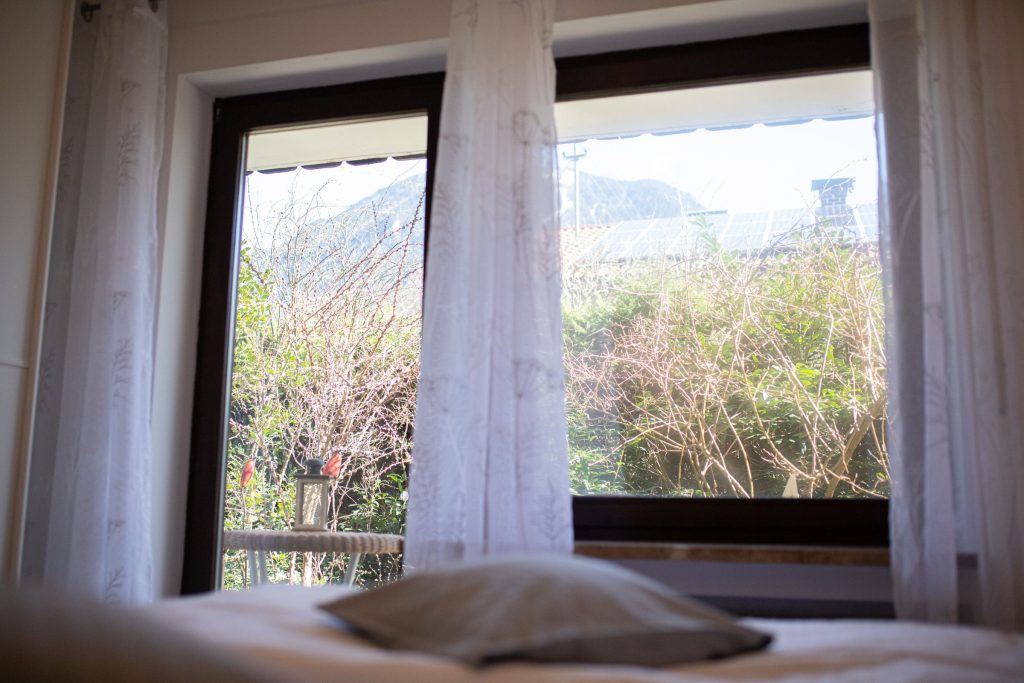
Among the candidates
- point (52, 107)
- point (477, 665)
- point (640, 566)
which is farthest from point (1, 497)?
point (477, 665)

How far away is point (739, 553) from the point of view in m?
2.37

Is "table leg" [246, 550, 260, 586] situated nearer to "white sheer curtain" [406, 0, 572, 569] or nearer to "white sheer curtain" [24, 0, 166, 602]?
"white sheer curtain" [24, 0, 166, 602]


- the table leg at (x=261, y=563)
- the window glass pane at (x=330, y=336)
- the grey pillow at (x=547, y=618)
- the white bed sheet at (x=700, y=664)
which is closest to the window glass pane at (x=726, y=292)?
the window glass pane at (x=330, y=336)

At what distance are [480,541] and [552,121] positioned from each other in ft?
3.84

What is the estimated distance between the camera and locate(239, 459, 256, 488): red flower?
122 inches

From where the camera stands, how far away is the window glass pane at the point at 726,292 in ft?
8.62

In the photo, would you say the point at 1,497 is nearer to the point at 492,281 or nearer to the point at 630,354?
the point at 492,281

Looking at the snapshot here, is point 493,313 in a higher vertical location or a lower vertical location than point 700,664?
higher

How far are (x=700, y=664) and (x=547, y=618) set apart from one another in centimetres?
19

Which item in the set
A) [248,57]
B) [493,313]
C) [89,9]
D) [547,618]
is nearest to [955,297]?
[493,313]

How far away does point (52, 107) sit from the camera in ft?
8.98

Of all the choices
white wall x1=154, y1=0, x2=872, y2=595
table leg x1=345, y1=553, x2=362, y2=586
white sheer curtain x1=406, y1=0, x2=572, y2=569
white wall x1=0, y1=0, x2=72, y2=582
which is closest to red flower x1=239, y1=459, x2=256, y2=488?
white wall x1=154, y1=0, x2=872, y2=595

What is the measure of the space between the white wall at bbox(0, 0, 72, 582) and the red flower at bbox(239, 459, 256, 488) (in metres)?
0.70

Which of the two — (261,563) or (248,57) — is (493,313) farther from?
(248,57)
